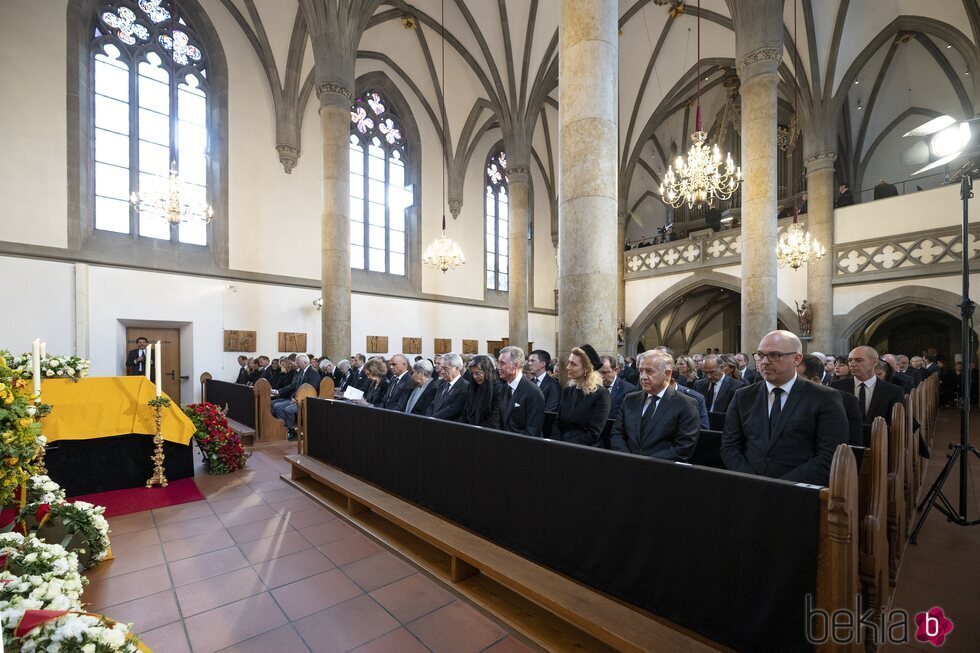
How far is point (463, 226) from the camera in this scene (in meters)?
17.0

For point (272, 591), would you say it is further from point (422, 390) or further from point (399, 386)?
point (399, 386)

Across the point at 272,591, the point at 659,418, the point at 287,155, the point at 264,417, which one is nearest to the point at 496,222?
the point at 287,155

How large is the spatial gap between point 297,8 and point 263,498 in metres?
12.8

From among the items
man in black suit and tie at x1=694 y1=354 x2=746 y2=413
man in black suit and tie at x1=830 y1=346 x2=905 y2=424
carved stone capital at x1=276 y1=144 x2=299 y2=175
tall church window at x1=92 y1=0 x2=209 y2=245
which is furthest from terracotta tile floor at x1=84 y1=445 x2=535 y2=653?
carved stone capital at x1=276 y1=144 x2=299 y2=175

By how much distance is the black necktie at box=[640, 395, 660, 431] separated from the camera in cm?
325

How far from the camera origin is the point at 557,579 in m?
2.64

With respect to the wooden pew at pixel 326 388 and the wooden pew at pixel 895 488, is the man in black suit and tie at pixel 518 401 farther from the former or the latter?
the wooden pew at pixel 326 388

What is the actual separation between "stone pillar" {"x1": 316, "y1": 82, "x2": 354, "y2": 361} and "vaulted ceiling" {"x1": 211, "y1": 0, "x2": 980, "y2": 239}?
7.72 feet

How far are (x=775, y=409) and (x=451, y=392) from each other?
9.31 feet

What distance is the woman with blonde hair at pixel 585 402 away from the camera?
3.79m

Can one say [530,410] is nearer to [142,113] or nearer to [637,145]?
[142,113]

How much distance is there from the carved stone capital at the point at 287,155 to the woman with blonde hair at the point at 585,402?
11608mm

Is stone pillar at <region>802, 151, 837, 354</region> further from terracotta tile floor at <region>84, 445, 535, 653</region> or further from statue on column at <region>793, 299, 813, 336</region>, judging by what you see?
terracotta tile floor at <region>84, 445, 535, 653</region>

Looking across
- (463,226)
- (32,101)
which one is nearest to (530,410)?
(32,101)
